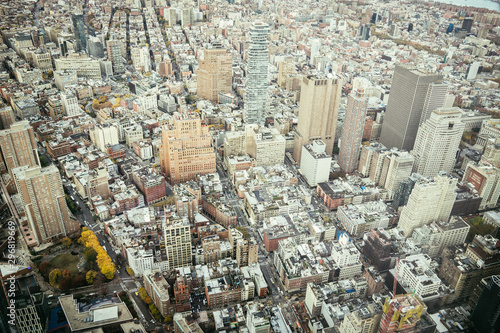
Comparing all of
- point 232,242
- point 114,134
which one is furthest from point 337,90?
point 114,134

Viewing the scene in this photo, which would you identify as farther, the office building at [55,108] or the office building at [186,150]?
the office building at [55,108]

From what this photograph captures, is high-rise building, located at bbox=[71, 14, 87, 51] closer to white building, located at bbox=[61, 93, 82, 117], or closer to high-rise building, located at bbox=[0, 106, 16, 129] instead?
white building, located at bbox=[61, 93, 82, 117]

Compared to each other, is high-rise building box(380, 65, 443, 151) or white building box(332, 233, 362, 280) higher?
high-rise building box(380, 65, 443, 151)

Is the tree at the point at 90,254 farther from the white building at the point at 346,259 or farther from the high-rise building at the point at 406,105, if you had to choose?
the high-rise building at the point at 406,105

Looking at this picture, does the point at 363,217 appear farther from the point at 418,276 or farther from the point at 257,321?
the point at 257,321

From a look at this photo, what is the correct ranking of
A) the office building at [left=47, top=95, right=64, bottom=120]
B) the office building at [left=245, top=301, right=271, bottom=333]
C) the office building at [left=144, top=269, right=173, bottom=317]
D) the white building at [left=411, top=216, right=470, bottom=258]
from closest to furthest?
the office building at [left=245, top=301, right=271, bottom=333] → the office building at [left=144, top=269, right=173, bottom=317] → the white building at [left=411, top=216, right=470, bottom=258] → the office building at [left=47, top=95, right=64, bottom=120]

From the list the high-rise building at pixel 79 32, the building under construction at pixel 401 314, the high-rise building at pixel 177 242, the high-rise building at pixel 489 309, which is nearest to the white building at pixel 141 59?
the high-rise building at pixel 79 32

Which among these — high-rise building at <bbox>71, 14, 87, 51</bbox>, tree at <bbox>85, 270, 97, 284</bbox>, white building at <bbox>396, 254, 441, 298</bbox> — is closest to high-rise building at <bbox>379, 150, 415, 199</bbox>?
white building at <bbox>396, 254, 441, 298</bbox>
